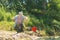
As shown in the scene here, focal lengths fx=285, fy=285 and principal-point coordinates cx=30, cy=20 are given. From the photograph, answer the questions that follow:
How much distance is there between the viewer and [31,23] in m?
20.4

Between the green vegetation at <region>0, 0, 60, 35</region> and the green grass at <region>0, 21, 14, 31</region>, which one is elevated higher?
the green vegetation at <region>0, 0, 60, 35</region>

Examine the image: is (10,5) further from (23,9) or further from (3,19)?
(3,19)

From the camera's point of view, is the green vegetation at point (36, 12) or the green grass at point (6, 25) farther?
the green vegetation at point (36, 12)

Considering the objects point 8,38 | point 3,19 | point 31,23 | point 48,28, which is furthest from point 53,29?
point 8,38

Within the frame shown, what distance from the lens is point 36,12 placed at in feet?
74.7

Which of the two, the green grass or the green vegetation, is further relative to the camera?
the green vegetation

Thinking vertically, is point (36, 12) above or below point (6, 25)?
above

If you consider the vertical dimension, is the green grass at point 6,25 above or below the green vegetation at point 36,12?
below

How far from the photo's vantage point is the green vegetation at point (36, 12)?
2023cm

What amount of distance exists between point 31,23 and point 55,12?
8.08 ft

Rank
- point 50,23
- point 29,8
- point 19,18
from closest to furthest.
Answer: point 19,18 < point 50,23 < point 29,8

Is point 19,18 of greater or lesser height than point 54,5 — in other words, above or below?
below

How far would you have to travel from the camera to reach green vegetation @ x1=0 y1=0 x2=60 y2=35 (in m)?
20.2

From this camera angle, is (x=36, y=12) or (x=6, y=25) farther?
(x=36, y=12)
